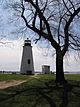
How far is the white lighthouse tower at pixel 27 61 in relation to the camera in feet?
170

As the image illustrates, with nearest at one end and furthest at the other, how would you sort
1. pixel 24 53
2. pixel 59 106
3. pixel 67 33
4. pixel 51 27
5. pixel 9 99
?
pixel 59 106, pixel 9 99, pixel 67 33, pixel 51 27, pixel 24 53

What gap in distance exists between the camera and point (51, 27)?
1147 inches

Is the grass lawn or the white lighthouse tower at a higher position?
the white lighthouse tower

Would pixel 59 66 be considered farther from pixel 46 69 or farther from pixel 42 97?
pixel 46 69

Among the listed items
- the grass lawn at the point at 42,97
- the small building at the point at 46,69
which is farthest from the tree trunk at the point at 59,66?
the small building at the point at 46,69

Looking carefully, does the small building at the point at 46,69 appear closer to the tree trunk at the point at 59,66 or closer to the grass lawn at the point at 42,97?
the tree trunk at the point at 59,66

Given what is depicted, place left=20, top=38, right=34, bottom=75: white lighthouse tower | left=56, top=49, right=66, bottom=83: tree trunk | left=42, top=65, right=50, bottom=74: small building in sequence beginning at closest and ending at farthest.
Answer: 1. left=56, top=49, right=66, bottom=83: tree trunk
2. left=20, top=38, right=34, bottom=75: white lighthouse tower
3. left=42, top=65, right=50, bottom=74: small building

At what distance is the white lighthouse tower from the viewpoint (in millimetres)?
51844

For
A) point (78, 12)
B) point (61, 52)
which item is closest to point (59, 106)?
point (61, 52)

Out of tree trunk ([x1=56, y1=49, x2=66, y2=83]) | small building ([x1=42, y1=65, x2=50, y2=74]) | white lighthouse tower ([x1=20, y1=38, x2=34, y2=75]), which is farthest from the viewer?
small building ([x1=42, y1=65, x2=50, y2=74])

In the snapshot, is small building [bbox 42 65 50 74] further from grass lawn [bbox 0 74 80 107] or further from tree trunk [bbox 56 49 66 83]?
grass lawn [bbox 0 74 80 107]

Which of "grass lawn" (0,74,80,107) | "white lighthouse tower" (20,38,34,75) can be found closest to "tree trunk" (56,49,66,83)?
"grass lawn" (0,74,80,107)

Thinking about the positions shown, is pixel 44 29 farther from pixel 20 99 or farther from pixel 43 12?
pixel 20 99

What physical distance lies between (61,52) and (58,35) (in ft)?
4.93
